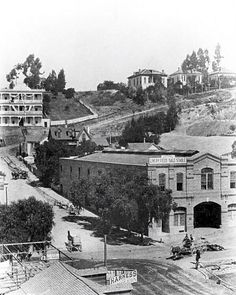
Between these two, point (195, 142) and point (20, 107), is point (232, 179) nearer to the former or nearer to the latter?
point (195, 142)

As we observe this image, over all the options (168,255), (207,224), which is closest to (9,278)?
(168,255)

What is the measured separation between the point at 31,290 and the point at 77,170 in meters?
35.1

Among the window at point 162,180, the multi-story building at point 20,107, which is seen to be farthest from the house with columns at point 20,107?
the window at point 162,180

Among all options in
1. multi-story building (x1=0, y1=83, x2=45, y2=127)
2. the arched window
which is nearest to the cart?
the arched window

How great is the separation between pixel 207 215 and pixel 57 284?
1099 inches

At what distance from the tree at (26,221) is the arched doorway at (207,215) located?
12.8 metres

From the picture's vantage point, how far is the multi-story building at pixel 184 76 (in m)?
105

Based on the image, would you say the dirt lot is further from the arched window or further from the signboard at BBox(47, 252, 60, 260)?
the arched window

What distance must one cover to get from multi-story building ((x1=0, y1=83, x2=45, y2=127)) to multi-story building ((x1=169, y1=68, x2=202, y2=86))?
37.0 meters

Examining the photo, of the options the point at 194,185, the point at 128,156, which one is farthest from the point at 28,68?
the point at 194,185

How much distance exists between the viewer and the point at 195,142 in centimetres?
7825

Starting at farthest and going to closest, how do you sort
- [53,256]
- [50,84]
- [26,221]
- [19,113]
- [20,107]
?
[50,84] → [20,107] → [19,113] → [53,256] → [26,221]

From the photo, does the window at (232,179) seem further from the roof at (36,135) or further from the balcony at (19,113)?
the balcony at (19,113)

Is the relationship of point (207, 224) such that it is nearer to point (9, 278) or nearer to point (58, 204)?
point (58, 204)
